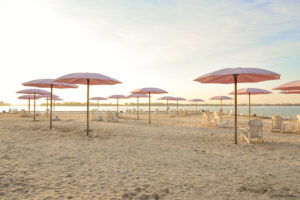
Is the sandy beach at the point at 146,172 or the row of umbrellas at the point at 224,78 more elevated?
the row of umbrellas at the point at 224,78

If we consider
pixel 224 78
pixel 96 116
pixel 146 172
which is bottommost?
pixel 146 172

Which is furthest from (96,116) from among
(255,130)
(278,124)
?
(278,124)

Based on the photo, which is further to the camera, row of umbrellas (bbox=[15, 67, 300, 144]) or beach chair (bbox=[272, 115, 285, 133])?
beach chair (bbox=[272, 115, 285, 133])

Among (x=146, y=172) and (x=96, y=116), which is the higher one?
(x=96, y=116)

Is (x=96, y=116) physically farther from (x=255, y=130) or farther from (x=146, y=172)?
(x=146, y=172)

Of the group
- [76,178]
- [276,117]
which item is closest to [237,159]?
[76,178]

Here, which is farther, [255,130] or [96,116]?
[96,116]

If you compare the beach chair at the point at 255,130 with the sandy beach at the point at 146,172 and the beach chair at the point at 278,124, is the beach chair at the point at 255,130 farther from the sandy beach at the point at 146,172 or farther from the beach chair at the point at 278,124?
the beach chair at the point at 278,124

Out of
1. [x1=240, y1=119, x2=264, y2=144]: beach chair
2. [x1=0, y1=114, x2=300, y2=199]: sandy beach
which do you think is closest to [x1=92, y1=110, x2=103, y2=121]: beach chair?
[x1=0, y1=114, x2=300, y2=199]: sandy beach

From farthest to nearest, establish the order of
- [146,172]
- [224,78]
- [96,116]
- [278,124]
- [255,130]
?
[96,116]
[278,124]
[224,78]
[255,130]
[146,172]

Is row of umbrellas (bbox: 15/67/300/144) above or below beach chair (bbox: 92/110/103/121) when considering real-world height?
above

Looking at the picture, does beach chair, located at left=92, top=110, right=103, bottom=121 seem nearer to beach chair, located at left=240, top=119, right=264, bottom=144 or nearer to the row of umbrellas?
the row of umbrellas

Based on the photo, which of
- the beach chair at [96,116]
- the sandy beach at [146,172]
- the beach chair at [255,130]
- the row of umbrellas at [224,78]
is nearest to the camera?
the sandy beach at [146,172]

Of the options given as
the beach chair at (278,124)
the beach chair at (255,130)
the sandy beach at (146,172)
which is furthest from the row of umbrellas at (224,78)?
the sandy beach at (146,172)
